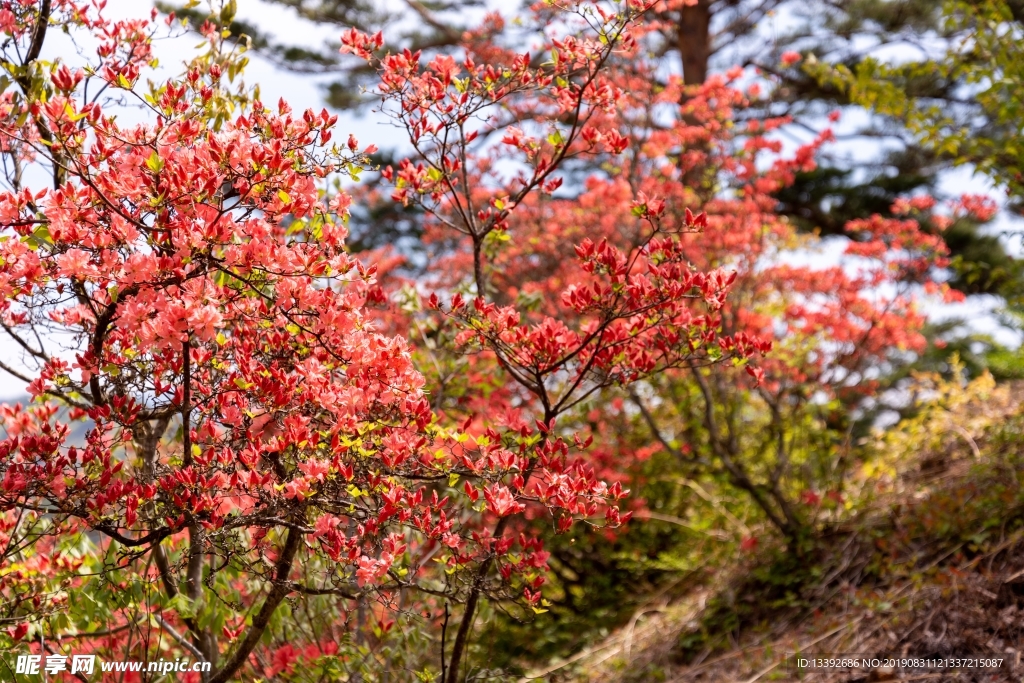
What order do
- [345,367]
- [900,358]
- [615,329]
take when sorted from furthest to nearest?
1. [900,358]
2. [615,329]
3. [345,367]

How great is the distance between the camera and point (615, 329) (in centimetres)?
277

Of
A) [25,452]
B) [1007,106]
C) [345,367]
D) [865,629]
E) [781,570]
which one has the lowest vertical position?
[865,629]

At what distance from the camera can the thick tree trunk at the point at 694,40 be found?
843cm

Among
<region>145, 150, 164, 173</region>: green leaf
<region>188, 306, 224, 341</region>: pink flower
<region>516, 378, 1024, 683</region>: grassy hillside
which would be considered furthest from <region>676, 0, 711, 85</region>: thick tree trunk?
<region>188, 306, 224, 341</region>: pink flower

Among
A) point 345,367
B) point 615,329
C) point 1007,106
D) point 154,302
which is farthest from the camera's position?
point 1007,106

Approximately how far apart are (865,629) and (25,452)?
12.0ft

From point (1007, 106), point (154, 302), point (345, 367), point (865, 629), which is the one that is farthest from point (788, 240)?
point (154, 302)

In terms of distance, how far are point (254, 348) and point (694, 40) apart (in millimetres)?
7219

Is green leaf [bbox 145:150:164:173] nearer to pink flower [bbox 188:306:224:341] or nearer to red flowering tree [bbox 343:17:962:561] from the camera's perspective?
pink flower [bbox 188:306:224:341]

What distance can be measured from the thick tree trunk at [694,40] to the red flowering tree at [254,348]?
236 inches

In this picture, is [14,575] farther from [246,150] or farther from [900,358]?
[900,358]

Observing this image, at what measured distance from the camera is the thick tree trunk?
843 cm

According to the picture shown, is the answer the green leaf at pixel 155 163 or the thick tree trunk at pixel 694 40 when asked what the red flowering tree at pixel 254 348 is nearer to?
the green leaf at pixel 155 163

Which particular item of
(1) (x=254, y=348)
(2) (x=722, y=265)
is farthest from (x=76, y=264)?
(2) (x=722, y=265)
